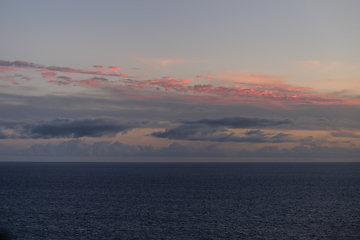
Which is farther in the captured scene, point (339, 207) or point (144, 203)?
point (144, 203)

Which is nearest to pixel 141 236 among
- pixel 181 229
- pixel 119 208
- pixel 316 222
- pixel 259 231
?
pixel 181 229

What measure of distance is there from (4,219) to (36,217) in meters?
5.38

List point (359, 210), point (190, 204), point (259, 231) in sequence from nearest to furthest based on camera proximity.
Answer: point (259, 231), point (359, 210), point (190, 204)

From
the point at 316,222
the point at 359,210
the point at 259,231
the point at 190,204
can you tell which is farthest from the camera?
the point at 190,204

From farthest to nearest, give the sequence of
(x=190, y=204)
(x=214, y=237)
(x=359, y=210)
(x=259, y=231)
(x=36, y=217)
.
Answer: (x=190, y=204) < (x=359, y=210) < (x=36, y=217) < (x=259, y=231) < (x=214, y=237)

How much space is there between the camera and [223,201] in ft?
274

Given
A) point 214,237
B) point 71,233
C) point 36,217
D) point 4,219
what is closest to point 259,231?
point 214,237

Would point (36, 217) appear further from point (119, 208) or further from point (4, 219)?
point (119, 208)

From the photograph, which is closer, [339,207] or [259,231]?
[259,231]

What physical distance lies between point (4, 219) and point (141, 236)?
28901 millimetres

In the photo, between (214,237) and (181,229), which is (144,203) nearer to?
(181,229)

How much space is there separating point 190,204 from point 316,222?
98.8ft

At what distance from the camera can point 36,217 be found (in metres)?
62.1

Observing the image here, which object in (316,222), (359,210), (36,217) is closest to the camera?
(316,222)
